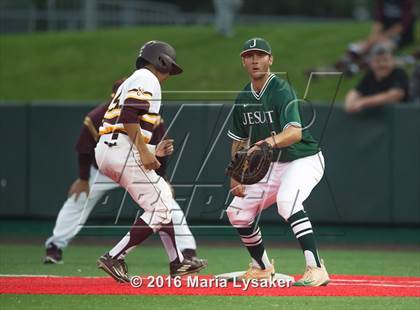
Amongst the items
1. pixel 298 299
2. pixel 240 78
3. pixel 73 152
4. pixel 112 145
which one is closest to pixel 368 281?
pixel 298 299

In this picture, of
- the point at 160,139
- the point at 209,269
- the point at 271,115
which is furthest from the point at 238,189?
the point at 209,269

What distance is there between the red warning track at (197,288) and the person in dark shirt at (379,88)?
523 centimetres

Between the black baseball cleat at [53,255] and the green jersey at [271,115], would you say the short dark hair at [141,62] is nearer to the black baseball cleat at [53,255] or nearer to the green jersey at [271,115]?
the green jersey at [271,115]

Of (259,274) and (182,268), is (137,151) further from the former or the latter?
(259,274)

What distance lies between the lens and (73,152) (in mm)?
16141

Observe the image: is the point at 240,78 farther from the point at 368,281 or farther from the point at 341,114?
the point at 368,281

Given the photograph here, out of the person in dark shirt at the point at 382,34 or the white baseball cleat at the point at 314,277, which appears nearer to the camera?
the white baseball cleat at the point at 314,277

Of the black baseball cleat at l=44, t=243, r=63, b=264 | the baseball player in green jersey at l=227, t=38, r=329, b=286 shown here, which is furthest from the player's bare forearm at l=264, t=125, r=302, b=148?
the black baseball cleat at l=44, t=243, r=63, b=264

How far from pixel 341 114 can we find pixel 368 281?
5718mm

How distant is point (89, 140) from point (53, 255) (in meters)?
1.36

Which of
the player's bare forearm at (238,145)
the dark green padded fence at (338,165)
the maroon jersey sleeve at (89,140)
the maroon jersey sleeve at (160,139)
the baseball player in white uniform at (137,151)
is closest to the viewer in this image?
the baseball player in white uniform at (137,151)

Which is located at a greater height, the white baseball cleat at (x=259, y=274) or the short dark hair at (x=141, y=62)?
the short dark hair at (x=141, y=62)

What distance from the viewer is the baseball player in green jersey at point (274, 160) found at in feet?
30.6

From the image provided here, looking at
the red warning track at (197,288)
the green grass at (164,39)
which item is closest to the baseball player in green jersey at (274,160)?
the red warning track at (197,288)
